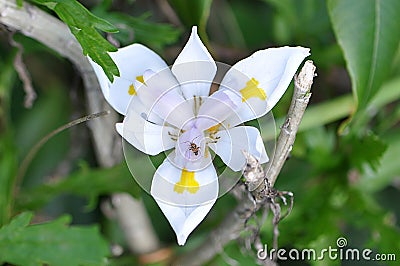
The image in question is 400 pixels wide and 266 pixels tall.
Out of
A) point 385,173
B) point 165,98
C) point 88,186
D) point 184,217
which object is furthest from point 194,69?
point 385,173

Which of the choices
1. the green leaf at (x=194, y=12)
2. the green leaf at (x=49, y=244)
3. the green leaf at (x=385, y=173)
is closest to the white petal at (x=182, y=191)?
the green leaf at (x=49, y=244)

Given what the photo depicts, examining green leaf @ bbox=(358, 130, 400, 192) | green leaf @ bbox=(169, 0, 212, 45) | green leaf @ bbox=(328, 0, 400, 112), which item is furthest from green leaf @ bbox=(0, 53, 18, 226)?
green leaf @ bbox=(358, 130, 400, 192)

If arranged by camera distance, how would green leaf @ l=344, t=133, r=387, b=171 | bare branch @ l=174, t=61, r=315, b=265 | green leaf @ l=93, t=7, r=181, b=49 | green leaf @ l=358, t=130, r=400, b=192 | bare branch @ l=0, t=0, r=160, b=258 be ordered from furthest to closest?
1. green leaf @ l=358, t=130, r=400, b=192
2. green leaf @ l=344, t=133, r=387, b=171
3. green leaf @ l=93, t=7, r=181, b=49
4. bare branch @ l=0, t=0, r=160, b=258
5. bare branch @ l=174, t=61, r=315, b=265

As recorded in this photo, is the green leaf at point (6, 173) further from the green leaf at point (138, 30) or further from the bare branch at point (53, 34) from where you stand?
the green leaf at point (138, 30)

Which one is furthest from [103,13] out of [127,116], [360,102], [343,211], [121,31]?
[343,211]

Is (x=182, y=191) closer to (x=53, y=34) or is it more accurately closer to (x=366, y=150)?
(x=53, y=34)

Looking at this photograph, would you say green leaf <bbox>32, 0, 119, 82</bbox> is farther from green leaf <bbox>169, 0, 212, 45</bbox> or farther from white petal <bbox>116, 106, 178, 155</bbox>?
green leaf <bbox>169, 0, 212, 45</bbox>
